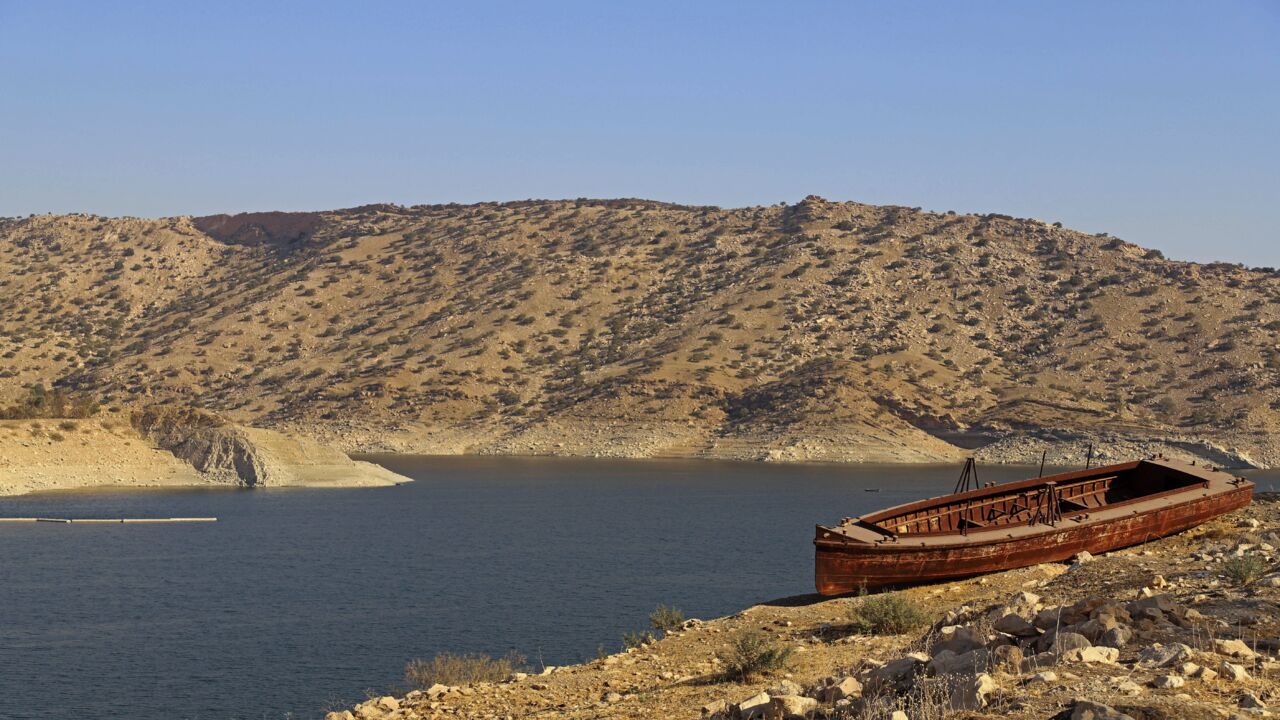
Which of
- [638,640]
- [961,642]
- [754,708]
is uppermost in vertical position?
[961,642]

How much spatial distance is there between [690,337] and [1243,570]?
117 meters

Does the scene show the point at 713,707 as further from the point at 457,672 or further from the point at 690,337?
the point at 690,337

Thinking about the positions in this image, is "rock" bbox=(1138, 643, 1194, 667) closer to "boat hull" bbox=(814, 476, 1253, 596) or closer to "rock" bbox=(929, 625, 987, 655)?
"rock" bbox=(929, 625, 987, 655)

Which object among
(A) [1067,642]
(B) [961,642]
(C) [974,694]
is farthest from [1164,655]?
(B) [961,642]

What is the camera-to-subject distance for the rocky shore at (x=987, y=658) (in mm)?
12078

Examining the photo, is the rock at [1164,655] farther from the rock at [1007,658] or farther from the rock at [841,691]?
the rock at [841,691]

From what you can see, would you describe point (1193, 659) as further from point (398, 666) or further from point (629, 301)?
point (629, 301)

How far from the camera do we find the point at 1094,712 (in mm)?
10438

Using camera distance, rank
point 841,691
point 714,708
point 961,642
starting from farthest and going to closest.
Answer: point 714,708 → point 961,642 → point 841,691

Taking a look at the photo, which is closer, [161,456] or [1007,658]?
[1007,658]

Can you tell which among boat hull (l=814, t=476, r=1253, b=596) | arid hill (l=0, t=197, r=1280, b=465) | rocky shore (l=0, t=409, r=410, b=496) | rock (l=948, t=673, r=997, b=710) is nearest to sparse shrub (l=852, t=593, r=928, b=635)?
boat hull (l=814, t=476, r=1253, b=596)

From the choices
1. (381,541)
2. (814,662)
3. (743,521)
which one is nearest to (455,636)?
(814,662)

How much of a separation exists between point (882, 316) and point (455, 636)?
370ft

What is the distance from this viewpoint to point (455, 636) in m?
35.9
